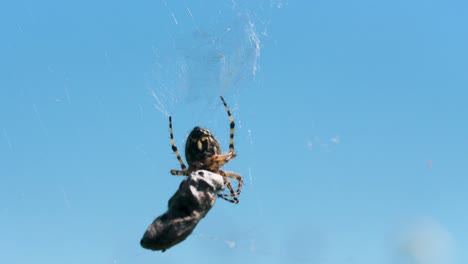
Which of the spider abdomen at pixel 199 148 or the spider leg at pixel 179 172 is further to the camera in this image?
the spider leg at pixel 179 172

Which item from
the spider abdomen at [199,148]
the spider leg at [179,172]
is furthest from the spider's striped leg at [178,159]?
the spider abdomen at [199,148]

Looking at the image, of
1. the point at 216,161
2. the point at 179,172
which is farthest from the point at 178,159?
the point at 216,161

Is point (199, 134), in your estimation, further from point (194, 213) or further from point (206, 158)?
point (194, 213)

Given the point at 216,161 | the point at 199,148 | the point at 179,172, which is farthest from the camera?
the point at 179,172

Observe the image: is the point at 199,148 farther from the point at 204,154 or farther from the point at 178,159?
the point at 178,159

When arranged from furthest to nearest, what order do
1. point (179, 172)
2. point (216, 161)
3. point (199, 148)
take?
point (179, 172) < point (216, 161) < point (199, 148)

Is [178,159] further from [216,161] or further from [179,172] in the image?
[216,161]

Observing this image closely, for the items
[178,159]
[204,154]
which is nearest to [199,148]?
[204,154]

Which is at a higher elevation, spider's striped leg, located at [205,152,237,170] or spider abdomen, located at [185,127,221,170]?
spider abdomen, located at [185,127,221,170]

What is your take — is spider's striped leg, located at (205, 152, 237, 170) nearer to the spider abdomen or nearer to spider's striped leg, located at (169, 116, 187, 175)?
the spider abdomen

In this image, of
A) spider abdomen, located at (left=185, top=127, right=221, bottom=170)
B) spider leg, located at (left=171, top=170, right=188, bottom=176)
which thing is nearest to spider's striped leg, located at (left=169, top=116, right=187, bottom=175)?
spider leg, located at (left=171, top=170, right=188, bottom=176)

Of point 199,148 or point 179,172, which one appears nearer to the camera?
point 199,148

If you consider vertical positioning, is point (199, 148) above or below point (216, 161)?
above

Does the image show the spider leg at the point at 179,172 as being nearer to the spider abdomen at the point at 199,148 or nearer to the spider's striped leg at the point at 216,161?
the spider abdomen at the point at 199,148
